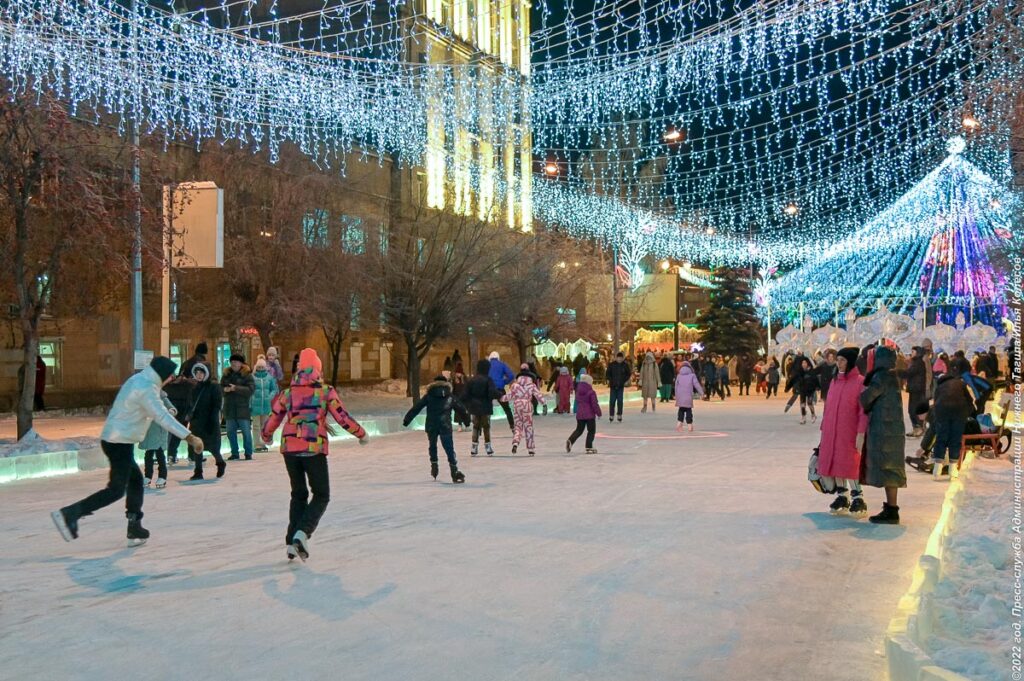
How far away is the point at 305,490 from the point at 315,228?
22.0 meters

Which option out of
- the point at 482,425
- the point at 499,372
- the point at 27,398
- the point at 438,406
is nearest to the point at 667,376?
the point at 499,372

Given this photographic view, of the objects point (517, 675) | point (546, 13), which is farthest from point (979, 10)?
point (517, 675)

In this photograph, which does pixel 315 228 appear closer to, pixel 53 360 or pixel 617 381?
pixel 53 360

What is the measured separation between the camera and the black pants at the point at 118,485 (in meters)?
8.30

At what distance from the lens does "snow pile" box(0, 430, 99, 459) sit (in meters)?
15.9

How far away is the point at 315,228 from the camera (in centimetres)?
2925

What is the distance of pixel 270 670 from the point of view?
202 inches

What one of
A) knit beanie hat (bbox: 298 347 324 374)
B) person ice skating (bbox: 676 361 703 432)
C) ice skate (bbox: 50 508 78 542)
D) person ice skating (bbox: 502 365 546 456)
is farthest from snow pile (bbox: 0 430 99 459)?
person ice skating (bbox: 676 361 703 432)

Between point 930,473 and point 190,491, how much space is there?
10633 millimetres

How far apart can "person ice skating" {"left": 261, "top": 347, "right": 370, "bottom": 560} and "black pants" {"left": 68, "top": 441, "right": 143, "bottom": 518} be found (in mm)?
1452

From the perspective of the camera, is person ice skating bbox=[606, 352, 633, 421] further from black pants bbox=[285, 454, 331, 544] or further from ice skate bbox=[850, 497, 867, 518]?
black pants bbox=[285, 454, 331, 544]

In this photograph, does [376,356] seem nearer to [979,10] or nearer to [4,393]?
[4,393]

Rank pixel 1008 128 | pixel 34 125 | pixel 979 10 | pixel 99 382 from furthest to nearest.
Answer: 1. pixel 99 382
2. pixel 34 125
3. pixel 1008 128
4. pixel 979 10

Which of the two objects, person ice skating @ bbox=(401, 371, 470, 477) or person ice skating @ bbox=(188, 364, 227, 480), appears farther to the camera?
person ice skating @ bbox=(188, 364, 227, 480)
